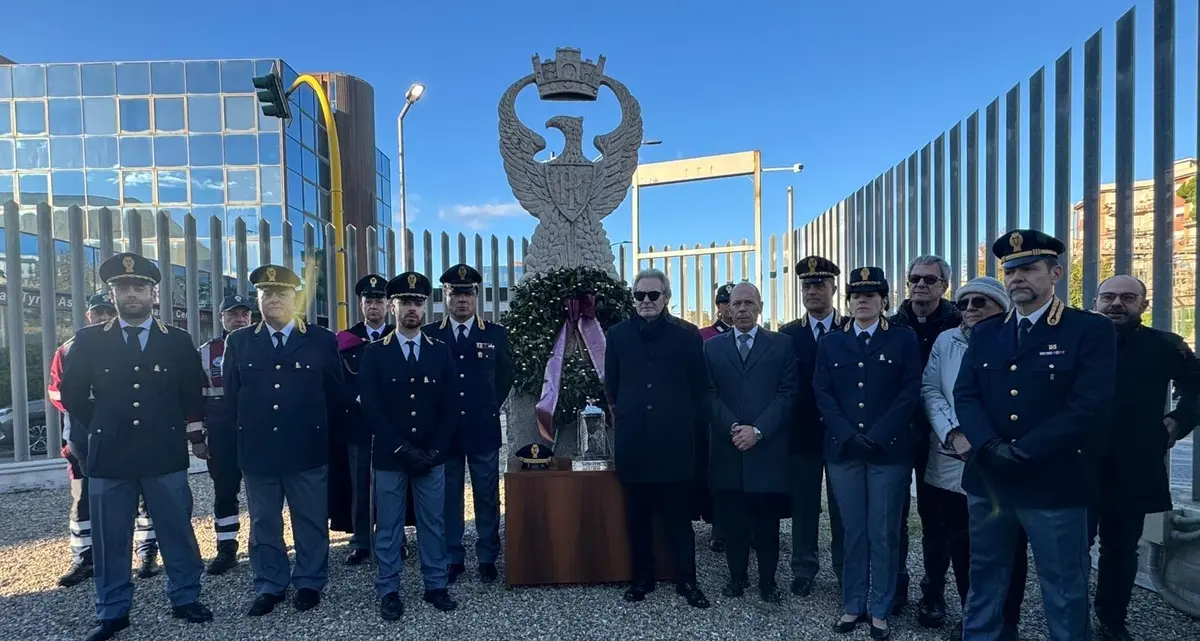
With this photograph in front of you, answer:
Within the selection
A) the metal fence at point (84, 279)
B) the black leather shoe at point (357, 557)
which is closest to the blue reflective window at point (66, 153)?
the metal fence at point (84, 279)

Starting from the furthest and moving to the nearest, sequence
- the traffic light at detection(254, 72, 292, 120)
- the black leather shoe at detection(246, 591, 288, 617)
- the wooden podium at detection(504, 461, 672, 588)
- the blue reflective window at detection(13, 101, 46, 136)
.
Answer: the blue reflective window at detection(13, 101, 46, 136), the traffic light at detection(254, 72, 292, 120), the wooden podium at detection(504, 461, 672, 588), the black leather shoe at detection(246, 591, 288, 617)

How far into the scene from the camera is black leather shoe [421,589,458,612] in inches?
157

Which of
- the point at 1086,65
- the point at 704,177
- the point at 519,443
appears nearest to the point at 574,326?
the point at 519,443

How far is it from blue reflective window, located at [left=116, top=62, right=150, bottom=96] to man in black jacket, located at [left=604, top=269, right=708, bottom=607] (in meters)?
20.7

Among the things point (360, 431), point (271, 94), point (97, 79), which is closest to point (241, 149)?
point (97, 79)

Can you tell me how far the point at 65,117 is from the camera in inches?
751

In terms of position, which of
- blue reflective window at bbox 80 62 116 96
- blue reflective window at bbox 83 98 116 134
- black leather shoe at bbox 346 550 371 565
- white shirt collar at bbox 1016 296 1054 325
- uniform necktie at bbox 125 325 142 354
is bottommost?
black leather shoe at bbox 346 550 371 565

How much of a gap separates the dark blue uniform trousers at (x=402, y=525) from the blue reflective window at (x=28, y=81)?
73.2ft

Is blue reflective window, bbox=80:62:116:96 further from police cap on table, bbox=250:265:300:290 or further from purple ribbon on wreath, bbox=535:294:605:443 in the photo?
purple ribbon on wreath, bbox=535:294:605:443

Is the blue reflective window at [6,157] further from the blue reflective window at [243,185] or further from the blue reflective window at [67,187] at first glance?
the blue reflective window at [243,185]

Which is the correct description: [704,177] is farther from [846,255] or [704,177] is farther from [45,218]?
[45,218]

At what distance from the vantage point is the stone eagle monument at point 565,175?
616cm

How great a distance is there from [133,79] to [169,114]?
1.29m

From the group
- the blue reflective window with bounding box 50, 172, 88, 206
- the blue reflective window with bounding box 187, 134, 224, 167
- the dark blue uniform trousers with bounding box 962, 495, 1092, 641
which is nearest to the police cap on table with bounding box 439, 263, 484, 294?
the dark blue uniform trousers with bounding box 962, 495, 1092, 641
